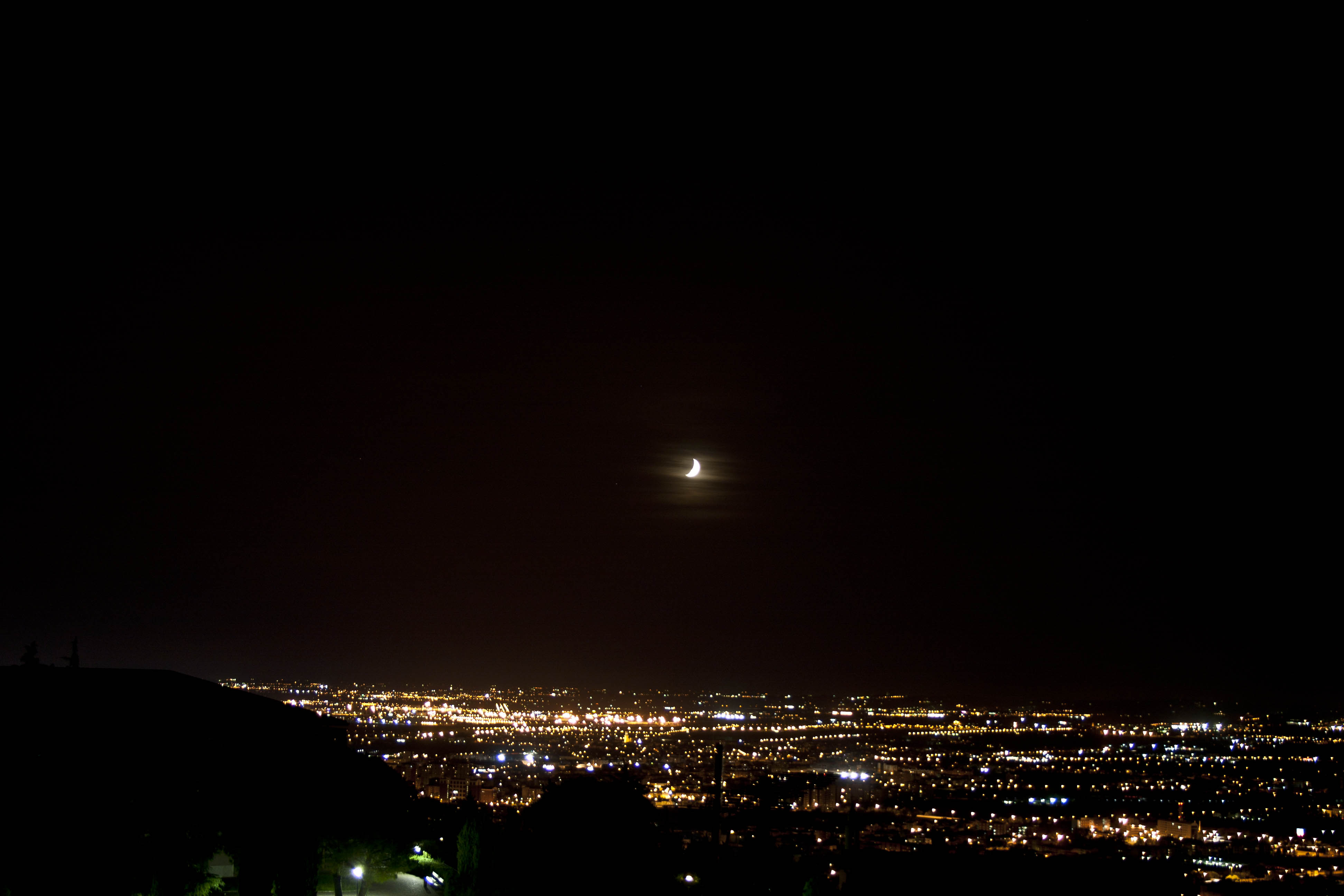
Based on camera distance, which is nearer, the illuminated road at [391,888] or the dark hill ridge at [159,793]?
the dark hill ridge at [159,793]

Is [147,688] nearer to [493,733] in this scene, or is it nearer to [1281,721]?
[493,733]

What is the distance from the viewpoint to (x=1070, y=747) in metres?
88.1

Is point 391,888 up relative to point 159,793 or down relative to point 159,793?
down

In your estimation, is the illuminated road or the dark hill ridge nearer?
the dark hill ridge

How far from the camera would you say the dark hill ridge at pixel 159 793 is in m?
13.1

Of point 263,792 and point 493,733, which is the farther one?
point 493,733

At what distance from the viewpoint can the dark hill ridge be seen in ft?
42.9

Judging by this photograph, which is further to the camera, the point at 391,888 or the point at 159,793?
the point at 391,888

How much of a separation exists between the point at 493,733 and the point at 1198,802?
5397 cm

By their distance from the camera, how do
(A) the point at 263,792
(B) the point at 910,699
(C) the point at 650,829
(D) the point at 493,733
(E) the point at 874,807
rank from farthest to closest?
(B) the point at 910,699
(D) the point at 493,733
(E) the point at 874,807
(C) the point at 650,829
(A) the point at 263,792

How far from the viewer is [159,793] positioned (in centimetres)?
1386

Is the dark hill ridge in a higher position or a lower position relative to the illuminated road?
higher

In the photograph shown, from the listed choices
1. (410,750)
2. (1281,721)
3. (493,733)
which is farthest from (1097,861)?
(1281,721)

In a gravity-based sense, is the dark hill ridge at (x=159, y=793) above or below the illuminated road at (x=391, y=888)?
above
